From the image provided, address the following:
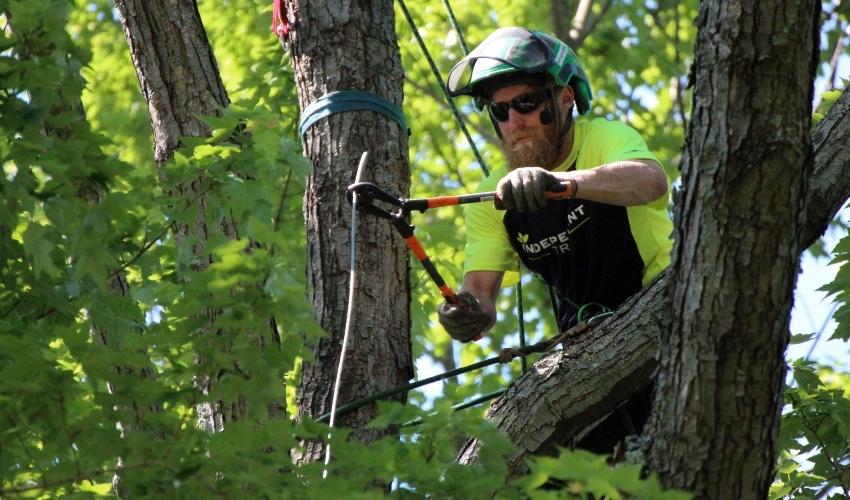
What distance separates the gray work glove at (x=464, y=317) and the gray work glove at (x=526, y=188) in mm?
677

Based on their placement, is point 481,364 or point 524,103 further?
point 524,103

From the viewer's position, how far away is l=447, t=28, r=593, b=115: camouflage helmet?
4.96 metres

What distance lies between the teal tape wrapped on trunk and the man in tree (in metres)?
0.48

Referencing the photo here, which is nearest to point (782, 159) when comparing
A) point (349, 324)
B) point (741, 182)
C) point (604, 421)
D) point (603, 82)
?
point (741, 182)

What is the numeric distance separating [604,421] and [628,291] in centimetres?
49

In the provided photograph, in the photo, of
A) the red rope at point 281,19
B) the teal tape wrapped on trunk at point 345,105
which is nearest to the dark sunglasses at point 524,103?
the teal tape wrapped on trunk at point 345,105

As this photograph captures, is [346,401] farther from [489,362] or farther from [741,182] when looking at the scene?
[741,182]

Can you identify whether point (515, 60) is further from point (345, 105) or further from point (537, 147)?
point (345, 105)

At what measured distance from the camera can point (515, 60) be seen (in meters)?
4.96

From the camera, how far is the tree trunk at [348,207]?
4117mm

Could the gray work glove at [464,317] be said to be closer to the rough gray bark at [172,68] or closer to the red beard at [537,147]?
the red beard at [537,147]

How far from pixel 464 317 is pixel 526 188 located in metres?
0.80

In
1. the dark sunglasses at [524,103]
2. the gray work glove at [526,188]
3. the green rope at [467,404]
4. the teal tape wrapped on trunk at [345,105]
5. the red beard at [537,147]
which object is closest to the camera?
the green rope at [467,404]

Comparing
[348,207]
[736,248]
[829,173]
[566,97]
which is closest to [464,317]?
[348,207]
